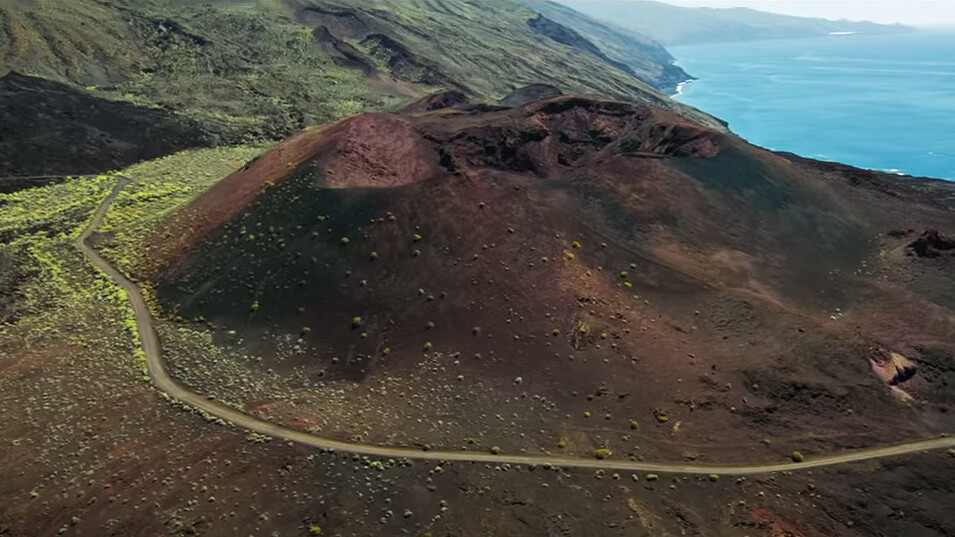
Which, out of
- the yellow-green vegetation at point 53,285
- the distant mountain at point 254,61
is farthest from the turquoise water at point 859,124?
the yellow-green vegetation at point 53,285

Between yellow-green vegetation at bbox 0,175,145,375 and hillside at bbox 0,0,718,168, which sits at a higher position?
hillside at bbox 0,0,718,168

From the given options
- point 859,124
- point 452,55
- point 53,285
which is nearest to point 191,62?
point 452,55

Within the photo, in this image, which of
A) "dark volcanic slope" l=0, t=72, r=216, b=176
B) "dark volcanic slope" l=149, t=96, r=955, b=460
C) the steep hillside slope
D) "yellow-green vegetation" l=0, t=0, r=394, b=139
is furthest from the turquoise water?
"dark volcanic slope" l=0, t=72, r=216, b=176

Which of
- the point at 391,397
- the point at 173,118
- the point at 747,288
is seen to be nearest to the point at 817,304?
the point at 747,288

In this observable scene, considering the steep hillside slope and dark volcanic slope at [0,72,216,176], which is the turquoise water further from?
dark volcanic slope at [0,72,216,176]

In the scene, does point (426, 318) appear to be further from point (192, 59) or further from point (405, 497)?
point (192, 59)

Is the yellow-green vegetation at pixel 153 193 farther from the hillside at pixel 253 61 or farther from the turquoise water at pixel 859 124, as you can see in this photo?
the turquoise water at pixel 859 124
